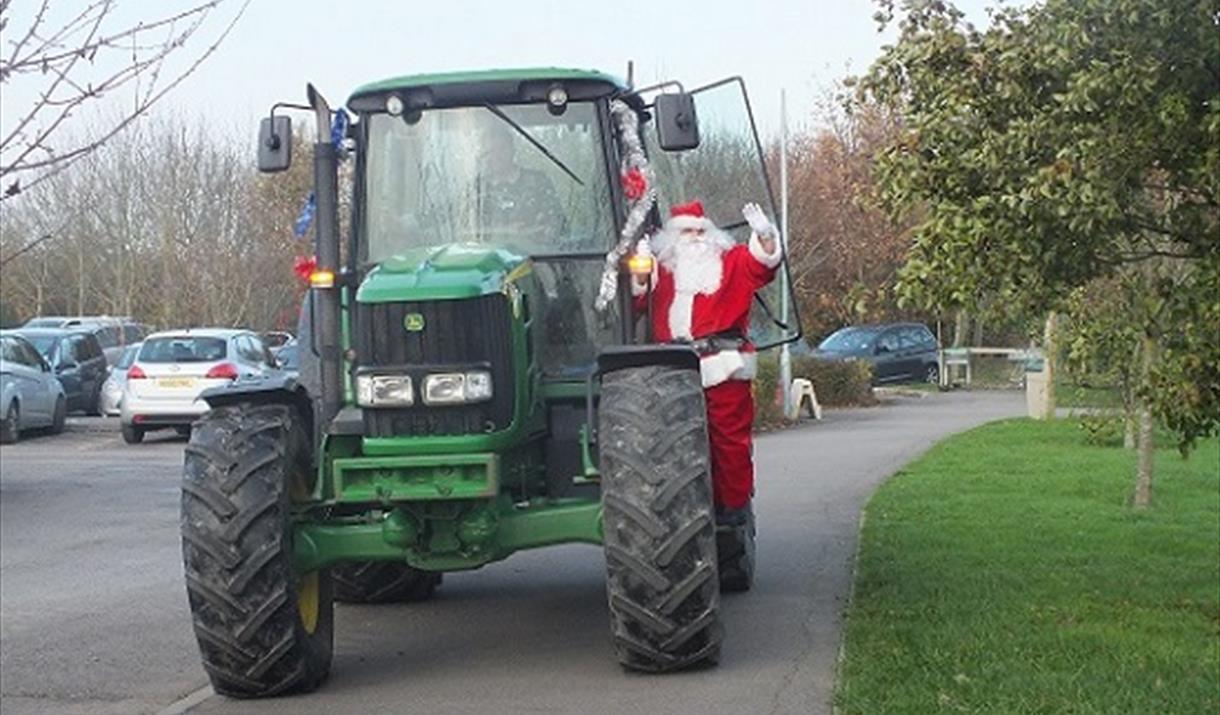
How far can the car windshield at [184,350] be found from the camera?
2791 centimetres

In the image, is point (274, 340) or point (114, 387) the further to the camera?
point (274, 340)

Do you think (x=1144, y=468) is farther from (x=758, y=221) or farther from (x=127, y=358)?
(x=127, y=358)

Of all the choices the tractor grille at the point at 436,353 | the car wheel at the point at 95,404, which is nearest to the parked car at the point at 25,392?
the car wheel at the point at 95,404

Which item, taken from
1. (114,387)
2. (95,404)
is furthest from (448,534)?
(95,404)

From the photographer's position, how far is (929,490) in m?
19.6

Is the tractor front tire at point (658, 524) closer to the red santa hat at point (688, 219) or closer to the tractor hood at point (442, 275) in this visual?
the tractor hood at point (442, 275)

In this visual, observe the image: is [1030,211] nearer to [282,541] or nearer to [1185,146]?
[1185,146]

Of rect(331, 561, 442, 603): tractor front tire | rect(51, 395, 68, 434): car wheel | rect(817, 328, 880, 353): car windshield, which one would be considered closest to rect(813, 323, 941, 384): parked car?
rect(817, 328, 880, 353): car windshield

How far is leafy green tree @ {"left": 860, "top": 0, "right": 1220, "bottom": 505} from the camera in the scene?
9.80m

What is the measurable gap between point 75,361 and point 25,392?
5404 millimetres

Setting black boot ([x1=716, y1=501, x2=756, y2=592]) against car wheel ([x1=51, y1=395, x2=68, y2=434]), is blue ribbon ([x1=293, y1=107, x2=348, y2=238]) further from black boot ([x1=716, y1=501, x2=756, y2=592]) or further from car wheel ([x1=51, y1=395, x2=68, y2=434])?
car wheel ([x1=51, y1=395, x2=68, y2=434])

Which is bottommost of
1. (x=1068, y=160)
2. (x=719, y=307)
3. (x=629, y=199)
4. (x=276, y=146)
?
(x=719, y=307)

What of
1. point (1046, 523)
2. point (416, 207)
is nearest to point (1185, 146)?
point (416, 207)

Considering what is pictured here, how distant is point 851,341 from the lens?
149ft
